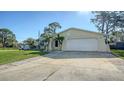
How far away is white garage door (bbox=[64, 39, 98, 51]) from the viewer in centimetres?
1327

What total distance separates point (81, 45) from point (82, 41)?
0.48 meters

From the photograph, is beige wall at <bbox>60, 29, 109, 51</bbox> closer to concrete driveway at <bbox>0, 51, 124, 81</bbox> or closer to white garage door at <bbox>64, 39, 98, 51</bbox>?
white garage door at <bbox>64, 39, 98, 51</bbox>

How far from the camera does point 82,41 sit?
13688 millimetres

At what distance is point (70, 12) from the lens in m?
5.83

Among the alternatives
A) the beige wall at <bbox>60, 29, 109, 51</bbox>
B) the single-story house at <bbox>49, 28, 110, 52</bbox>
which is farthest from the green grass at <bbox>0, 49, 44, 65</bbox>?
the beige wall at <bbox>60, 29, 109, 51</bbox>

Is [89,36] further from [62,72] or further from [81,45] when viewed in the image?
[62,72]

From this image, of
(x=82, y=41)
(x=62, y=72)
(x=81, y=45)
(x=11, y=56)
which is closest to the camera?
(x=62, y=72)

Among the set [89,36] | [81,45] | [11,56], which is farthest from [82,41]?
[11,56]

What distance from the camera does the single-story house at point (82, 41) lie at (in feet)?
44.2
